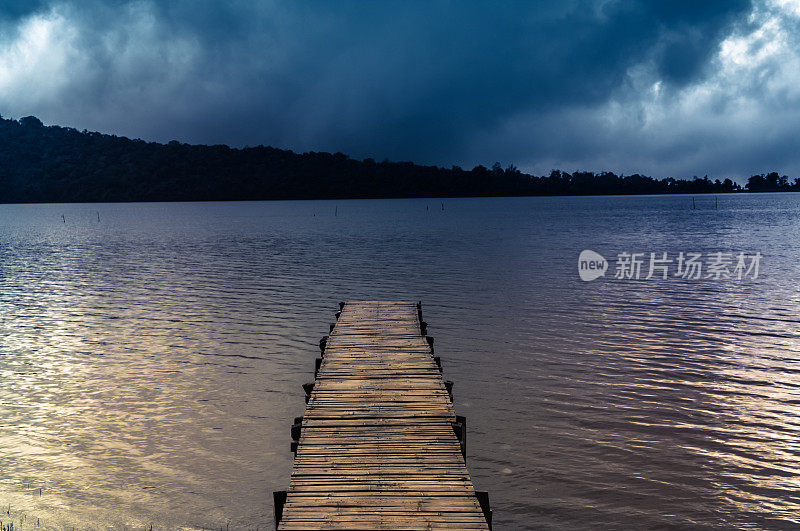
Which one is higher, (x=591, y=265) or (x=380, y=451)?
(x=591, y=265)

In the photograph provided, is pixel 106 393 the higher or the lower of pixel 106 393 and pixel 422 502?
the lower

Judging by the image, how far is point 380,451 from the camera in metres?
12.4

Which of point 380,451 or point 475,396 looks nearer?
→ point 380,451

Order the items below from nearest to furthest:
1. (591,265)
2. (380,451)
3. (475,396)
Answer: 1. (380,451)
2. (475,396)
3. (591,265)

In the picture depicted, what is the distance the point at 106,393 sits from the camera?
2088 cm

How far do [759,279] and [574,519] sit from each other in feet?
128

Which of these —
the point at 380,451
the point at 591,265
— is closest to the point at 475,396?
the point at 380,451

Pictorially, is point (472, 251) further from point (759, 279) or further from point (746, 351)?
point (746, 351)

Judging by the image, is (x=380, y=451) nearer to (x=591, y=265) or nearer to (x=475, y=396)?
(x=475, y=396)

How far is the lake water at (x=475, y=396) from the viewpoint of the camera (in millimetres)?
13852

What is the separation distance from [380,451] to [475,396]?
8550mm

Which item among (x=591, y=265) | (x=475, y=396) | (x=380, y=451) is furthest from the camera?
(x=591, y=265)

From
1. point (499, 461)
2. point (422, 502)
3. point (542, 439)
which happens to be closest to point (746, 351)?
point (542, 439)

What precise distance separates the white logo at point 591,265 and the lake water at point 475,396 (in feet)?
11.7
